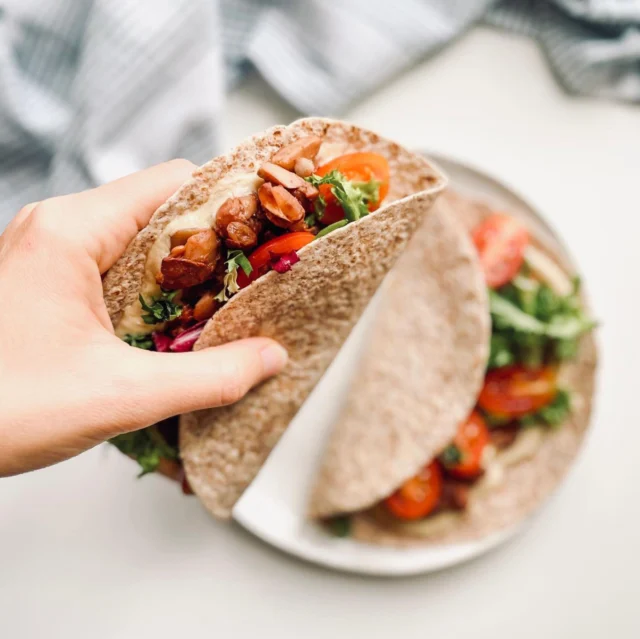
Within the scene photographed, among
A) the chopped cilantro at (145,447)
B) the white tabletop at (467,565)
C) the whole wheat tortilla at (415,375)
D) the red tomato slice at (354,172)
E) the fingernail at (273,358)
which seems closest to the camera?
the red tomato slice at (354,172)

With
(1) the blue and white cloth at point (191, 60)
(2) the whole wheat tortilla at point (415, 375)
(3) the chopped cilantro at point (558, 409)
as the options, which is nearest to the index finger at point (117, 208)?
(1) the blue and white cloth at point (191, 60)

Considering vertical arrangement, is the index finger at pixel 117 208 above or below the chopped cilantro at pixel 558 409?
above

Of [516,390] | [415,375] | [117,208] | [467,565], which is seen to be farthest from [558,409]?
[117,208]

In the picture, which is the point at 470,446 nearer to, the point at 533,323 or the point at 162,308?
the point at 533,323

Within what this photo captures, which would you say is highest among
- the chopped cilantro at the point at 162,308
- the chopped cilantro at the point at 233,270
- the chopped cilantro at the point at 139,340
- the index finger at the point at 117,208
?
the index finger at the point at 117,208

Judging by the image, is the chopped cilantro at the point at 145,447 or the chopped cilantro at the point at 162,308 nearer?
the chopped cilantro at the point at 162,308

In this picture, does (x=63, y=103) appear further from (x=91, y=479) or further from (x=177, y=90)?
(x=91, y=479)

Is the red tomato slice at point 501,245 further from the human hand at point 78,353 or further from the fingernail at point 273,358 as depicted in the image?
the human hand at point 78,353
